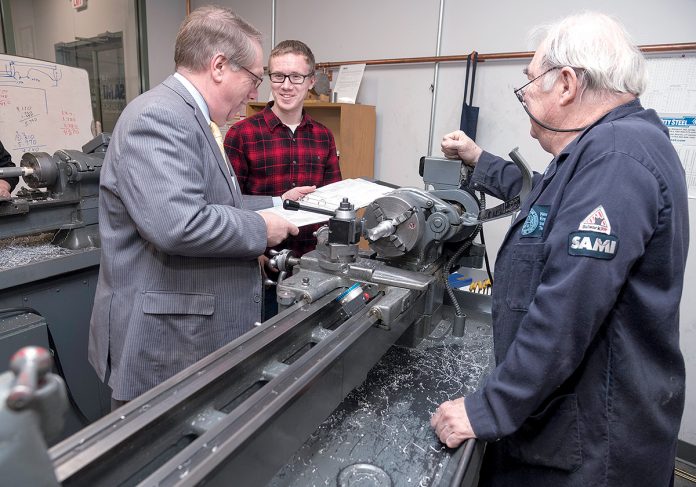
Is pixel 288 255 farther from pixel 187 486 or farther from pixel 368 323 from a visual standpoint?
pixel 187 486

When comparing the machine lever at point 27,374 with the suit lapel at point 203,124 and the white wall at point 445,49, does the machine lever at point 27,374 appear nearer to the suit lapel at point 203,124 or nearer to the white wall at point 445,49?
the suit lapel at point 203,124

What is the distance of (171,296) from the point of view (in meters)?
1.15

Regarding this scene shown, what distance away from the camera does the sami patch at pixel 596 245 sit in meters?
0.72

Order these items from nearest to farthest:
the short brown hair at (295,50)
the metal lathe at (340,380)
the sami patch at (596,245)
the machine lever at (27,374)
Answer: the machine lever at (27,374), the metal lathe at (340,380), the sami patch at (596,245), the short brown hair at (295,50)

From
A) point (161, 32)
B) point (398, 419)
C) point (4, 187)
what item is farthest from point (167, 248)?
point (161, 32)

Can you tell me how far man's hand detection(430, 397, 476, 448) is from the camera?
85 centimetres

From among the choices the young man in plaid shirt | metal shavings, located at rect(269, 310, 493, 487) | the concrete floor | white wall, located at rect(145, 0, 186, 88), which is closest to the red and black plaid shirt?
the young man in plaid shirt

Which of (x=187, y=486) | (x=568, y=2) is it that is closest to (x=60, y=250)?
(x=187, y=486)

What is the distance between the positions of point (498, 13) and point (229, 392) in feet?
8.43

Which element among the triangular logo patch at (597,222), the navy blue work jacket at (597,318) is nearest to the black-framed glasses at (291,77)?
the navy blue work jacket at (597,318)

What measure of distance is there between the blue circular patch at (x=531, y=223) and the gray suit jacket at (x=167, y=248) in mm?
629

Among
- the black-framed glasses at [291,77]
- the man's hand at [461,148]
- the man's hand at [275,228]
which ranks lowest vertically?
the man's hand at [275,228]

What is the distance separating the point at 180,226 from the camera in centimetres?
100

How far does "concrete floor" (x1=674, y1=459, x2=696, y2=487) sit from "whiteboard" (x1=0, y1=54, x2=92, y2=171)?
13.1 ft
